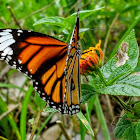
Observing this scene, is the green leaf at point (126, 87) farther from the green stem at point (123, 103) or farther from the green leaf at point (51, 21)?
the green leaf at point (51, 21)

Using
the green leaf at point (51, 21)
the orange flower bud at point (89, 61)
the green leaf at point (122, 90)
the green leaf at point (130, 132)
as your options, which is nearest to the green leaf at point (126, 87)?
the green leaf at point (122, 90)

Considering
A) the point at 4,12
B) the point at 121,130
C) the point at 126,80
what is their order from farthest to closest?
the point at 4,12 < the point at 121,130 < the point at 126,80

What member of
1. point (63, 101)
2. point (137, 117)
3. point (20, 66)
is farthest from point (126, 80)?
point (20, 66)

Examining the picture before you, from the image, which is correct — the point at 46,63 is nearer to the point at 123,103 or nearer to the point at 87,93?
the point at 87,93

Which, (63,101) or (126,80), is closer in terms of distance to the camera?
(126,80)

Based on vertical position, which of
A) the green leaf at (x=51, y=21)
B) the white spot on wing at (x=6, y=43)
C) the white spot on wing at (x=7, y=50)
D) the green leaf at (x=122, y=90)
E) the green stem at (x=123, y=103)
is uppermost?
the green leaf at (x=51, y=21)

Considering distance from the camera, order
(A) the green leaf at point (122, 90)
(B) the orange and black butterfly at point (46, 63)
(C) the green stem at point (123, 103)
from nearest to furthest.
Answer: (A) the green leaf at point (122, 90) → (C) the green stem at point (123, 103) → (B) the orange and black butterfly at point (46, 63)

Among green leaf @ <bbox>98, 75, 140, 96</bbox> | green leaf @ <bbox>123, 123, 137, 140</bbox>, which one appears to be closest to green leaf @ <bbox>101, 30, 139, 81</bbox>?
green leaf @ <bbox>98, 75, 140, 96</bbox>

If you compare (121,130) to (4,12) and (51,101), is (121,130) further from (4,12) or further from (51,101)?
(4,12)

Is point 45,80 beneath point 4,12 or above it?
beneath

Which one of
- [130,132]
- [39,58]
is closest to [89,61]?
[39,58]
